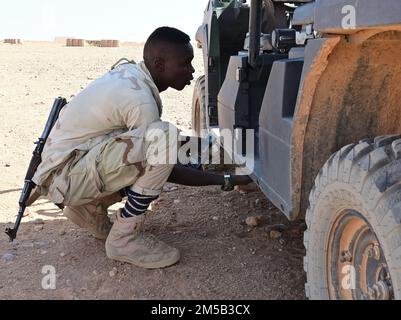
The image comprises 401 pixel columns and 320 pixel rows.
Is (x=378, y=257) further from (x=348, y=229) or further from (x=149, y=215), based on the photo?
(x=149, y=215)

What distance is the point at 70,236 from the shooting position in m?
3.58

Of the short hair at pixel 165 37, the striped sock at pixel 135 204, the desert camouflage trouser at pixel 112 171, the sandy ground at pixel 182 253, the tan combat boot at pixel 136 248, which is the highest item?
the short hair at pixel 165 37

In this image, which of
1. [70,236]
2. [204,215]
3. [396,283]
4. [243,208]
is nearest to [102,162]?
[70,236]

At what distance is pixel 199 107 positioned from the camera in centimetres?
538

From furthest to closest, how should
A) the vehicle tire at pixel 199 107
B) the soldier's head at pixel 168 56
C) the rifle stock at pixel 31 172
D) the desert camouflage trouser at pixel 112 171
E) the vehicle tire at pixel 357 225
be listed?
the vehicle tire at pixel 199 107
the rifle stock at pixel 31 172
the soldier's head at pixel 168 56
the desert camouflage trouser at pixel 112 171
the vehicle tire at pixel 357 225

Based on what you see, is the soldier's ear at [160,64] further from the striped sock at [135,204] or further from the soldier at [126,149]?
the striped sock at [135,204]

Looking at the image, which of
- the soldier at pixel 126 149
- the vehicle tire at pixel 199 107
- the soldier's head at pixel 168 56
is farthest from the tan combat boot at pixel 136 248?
the vehicle tire at pixel 199 107

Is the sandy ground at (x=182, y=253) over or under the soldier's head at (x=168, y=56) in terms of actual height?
under

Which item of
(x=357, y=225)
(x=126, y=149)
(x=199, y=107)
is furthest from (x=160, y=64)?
(x=199, y=107)

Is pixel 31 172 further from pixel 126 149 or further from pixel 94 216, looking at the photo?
Answer: pixel 126 149

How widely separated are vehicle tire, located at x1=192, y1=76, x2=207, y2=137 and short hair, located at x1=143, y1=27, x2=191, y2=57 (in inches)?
62.2

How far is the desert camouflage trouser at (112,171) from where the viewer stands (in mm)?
2994

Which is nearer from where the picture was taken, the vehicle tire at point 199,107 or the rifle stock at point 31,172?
the rifle stock at point 31,172
